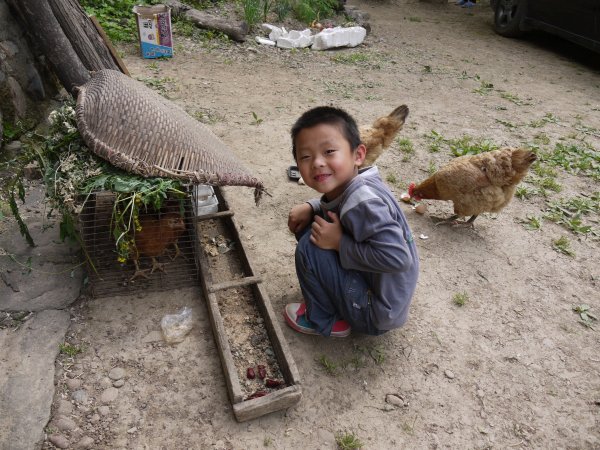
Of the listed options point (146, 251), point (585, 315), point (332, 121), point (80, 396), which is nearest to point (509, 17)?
point (585, 315)

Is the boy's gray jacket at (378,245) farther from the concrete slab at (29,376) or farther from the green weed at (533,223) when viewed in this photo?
the green weed at (533,223)

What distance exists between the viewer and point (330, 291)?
227 centimetres

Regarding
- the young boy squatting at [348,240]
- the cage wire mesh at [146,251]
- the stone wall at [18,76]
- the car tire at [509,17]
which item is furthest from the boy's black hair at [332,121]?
the car tire at [509,17]

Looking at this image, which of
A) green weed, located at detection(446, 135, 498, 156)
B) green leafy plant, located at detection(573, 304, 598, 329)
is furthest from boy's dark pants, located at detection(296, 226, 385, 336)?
green weed, located at detection(446, 135, 498, 156)

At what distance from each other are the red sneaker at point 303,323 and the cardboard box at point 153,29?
16.9 ft

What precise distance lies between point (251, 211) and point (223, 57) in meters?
4.18

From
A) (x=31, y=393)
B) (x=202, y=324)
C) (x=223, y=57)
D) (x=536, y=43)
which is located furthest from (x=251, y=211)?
(x=536, y=43)

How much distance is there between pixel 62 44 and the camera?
11.6 feet

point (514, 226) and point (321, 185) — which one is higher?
point (321, 185)

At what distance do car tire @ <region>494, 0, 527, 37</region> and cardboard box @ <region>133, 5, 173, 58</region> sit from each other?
7.06 metres

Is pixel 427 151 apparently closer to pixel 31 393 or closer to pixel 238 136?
pixel 238 136

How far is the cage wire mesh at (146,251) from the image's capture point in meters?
2.43

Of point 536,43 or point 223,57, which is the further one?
point 536,43

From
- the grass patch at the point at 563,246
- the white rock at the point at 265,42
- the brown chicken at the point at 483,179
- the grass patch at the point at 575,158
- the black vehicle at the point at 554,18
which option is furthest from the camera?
Result: the white rock at the point at 265,42
